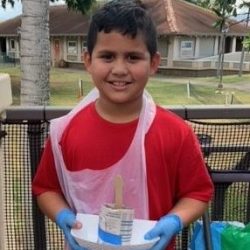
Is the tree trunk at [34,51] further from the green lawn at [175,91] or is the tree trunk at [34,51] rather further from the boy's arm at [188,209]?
the green lawn at [175,91]

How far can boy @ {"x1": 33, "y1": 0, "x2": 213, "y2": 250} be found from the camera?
149cm

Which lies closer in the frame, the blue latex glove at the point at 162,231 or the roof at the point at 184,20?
the blue latex glove at the point at 162,231

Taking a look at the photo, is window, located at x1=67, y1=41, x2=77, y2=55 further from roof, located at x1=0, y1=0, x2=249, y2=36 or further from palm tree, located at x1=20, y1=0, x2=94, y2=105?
palm tree, located at x1=20, y1=0, x2=94, y2=105

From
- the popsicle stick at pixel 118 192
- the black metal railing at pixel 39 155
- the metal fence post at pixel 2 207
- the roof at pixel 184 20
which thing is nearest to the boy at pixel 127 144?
the popsicle stick at pixel 118 192

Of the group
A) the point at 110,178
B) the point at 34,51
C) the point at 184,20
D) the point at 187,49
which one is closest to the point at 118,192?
the point at 110,178

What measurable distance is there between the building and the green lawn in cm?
283

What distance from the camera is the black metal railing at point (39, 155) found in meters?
2.16

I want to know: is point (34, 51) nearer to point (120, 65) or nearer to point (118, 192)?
point (120, 65)

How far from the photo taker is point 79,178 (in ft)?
5.21

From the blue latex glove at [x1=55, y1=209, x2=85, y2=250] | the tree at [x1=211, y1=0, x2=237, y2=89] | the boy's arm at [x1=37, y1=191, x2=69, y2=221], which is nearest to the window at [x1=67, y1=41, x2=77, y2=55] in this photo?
the tree at [x1=211, y1=0, x2=237, y2=89]

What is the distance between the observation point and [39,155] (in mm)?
2195

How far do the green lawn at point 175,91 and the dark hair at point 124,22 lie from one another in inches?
633

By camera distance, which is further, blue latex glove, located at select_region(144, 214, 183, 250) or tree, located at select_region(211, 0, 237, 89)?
tree, located at select_region(211, 0, 237, 89)

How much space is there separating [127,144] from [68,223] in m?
0.31
